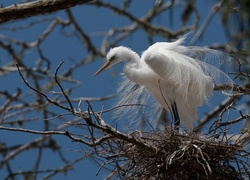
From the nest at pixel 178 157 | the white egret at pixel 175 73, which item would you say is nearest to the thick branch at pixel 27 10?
the nest at pixel 178 157

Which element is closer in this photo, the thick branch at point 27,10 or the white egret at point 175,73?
the thick branch at point 27,10

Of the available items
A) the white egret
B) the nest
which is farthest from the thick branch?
the white egret

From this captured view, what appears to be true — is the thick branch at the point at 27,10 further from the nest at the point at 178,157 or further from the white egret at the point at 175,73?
the white egret at the point at 175,73

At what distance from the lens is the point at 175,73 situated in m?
4.62

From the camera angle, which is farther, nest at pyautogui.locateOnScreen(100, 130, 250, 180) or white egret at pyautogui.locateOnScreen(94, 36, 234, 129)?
white egret at pyautogui.locateOnScreen(94, 36, 234, 129)

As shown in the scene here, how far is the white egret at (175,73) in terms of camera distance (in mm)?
4566

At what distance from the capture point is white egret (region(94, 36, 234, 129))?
15.0ft

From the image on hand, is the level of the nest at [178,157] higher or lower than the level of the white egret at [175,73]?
lower

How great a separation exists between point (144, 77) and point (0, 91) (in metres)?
1.48

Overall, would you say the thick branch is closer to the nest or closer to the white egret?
the nest

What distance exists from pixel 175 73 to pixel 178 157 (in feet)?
4.10

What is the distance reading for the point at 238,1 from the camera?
228cm

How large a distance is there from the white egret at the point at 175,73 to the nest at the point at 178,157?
0.87 metres

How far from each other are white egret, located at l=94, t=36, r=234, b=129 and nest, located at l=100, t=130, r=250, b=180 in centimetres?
87
